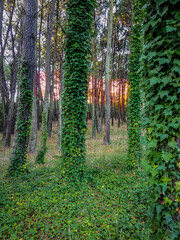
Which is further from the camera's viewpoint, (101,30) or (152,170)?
(101,30)

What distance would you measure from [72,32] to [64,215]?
17.4 ft

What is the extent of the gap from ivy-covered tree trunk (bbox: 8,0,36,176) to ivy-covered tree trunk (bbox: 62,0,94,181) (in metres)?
1.83

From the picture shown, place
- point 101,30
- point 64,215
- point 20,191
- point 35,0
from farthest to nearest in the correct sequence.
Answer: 1. point 101,30
2. point 35,0
3. point 20,191
4. point 64,215

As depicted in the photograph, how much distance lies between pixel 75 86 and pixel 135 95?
2.82 m

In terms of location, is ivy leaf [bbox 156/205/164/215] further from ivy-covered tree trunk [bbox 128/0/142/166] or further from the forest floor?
ivy-covered tree trunk [bbox 128/0/142/166]

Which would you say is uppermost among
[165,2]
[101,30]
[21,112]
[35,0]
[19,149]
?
[101,30]

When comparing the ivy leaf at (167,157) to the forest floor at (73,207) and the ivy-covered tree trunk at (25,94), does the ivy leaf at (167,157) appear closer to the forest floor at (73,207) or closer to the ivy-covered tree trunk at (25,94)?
the forest floor at (73,207)

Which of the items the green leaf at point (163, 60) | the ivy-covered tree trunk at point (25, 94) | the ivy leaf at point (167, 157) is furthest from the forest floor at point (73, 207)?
the green leaf at point (163, 60)

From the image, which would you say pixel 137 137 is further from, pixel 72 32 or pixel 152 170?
pixel 72 32

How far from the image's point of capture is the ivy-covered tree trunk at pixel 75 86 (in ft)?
14.6

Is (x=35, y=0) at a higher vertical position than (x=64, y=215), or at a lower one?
higher

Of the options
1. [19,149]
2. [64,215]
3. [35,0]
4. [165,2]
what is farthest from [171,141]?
[35,0]

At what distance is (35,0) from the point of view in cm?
576

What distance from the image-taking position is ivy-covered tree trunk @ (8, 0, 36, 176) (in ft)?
17.4
